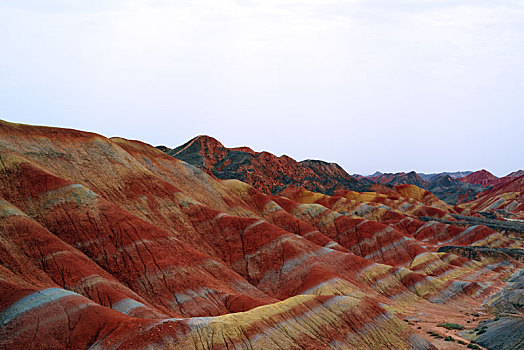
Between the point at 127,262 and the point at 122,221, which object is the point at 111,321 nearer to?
the point at 127,262

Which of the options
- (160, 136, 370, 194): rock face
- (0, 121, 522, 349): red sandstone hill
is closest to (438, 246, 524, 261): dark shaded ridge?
(0, 121, 522, 349): red sandstone hill

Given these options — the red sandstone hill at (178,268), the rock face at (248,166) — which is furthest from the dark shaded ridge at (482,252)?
the rock face at (248,166)

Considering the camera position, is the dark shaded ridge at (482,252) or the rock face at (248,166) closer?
the dark shaded ridge at (482,252)

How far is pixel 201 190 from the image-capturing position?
284ft

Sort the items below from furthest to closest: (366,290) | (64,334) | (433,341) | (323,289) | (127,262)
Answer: (366,290), (323,289), (127,262), (433,341), (64,334)

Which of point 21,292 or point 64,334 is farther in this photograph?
point 21,292

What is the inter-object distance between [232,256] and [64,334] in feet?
127

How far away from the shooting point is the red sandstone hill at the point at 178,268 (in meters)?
30.4

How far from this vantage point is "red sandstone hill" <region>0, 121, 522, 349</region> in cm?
3041

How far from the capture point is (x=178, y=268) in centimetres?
4978

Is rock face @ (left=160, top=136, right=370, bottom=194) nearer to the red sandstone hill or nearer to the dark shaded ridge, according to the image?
the red sandstone hill

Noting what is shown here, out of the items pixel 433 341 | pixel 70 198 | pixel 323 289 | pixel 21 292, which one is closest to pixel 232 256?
pixel 323 289

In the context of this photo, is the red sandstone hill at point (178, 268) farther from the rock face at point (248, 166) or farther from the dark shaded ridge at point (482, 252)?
the rock face at point (248, 166)

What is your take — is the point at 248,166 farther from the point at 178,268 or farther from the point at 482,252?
the point at 178,268
